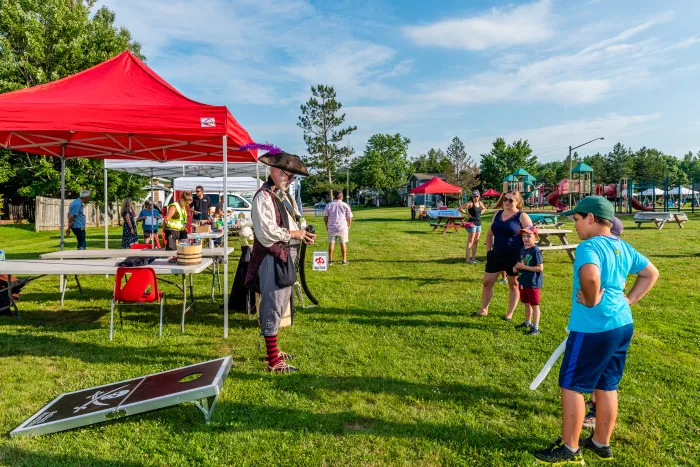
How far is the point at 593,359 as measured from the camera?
8.29 ft

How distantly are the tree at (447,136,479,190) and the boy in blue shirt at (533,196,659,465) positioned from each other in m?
56.5

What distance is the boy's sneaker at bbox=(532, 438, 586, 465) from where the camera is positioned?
2.67 m

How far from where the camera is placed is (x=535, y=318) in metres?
5.21

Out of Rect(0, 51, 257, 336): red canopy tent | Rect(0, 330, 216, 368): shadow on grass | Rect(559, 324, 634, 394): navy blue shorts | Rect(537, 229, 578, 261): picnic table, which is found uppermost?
Rect(0, 51, 257, 336): red canopy tent

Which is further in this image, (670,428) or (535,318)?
(535,318)

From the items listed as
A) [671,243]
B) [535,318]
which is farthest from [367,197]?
[535,318]

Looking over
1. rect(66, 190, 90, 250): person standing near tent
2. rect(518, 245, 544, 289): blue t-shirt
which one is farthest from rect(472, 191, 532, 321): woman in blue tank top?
rect(66, 190, 90, 250): person standing near tent

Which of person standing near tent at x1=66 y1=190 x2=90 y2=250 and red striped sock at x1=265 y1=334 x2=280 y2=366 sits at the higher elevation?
person standing near tent at x1=66 y1=190 x2=90 y2=250

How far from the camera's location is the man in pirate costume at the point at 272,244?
3.95m

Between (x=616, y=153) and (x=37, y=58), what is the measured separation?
110400mm

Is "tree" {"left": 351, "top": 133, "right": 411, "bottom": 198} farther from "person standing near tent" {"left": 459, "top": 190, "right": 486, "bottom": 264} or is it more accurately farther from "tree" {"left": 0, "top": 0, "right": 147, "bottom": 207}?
"person standing near tent" {"left": 459, "top": 190, "right": 486, "bottom": 264}

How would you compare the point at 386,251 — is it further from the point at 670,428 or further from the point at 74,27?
the point at 74,27

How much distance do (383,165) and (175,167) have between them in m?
67.4

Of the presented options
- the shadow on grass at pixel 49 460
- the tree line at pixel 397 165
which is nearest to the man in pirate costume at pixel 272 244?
the shadow on grass at pixel 49 460
